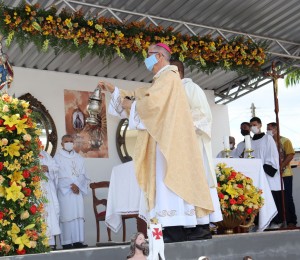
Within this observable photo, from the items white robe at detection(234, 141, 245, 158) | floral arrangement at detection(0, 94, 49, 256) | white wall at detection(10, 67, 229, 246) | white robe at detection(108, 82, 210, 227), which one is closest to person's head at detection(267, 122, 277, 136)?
white robe at detection(234, 141, 245, 158)

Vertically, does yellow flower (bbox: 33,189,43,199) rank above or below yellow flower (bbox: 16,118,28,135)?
below

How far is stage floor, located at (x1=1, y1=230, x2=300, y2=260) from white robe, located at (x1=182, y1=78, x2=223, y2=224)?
1.91 feet

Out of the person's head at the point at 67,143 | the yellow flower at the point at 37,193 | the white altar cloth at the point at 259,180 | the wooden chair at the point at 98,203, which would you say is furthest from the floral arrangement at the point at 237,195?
Answer: the person's head at the point at 67,143

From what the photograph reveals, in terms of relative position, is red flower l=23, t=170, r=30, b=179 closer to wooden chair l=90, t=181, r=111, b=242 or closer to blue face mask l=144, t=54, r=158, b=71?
blue face mask l=144, t=54, r=158, b=71

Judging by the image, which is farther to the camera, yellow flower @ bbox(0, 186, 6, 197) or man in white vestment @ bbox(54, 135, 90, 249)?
man in white vestment @ bbox(54, 135, 90, 249)

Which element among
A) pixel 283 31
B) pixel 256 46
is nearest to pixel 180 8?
pixel 256 46

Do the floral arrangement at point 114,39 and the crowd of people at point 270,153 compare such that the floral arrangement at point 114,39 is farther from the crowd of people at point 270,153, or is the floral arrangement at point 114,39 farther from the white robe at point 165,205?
the white robe at point 165,205

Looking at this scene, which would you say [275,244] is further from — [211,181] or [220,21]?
[220,21]

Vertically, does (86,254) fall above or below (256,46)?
below

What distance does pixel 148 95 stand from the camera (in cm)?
486

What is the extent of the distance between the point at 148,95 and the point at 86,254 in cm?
147

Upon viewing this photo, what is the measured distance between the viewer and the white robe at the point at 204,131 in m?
5.43

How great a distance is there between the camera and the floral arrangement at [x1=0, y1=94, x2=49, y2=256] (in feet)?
13.3

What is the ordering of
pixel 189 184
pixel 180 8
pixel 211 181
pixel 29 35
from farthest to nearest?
pixel 180 8 → pixel 29 35 → pixel 211 181 → pixel 189 184
